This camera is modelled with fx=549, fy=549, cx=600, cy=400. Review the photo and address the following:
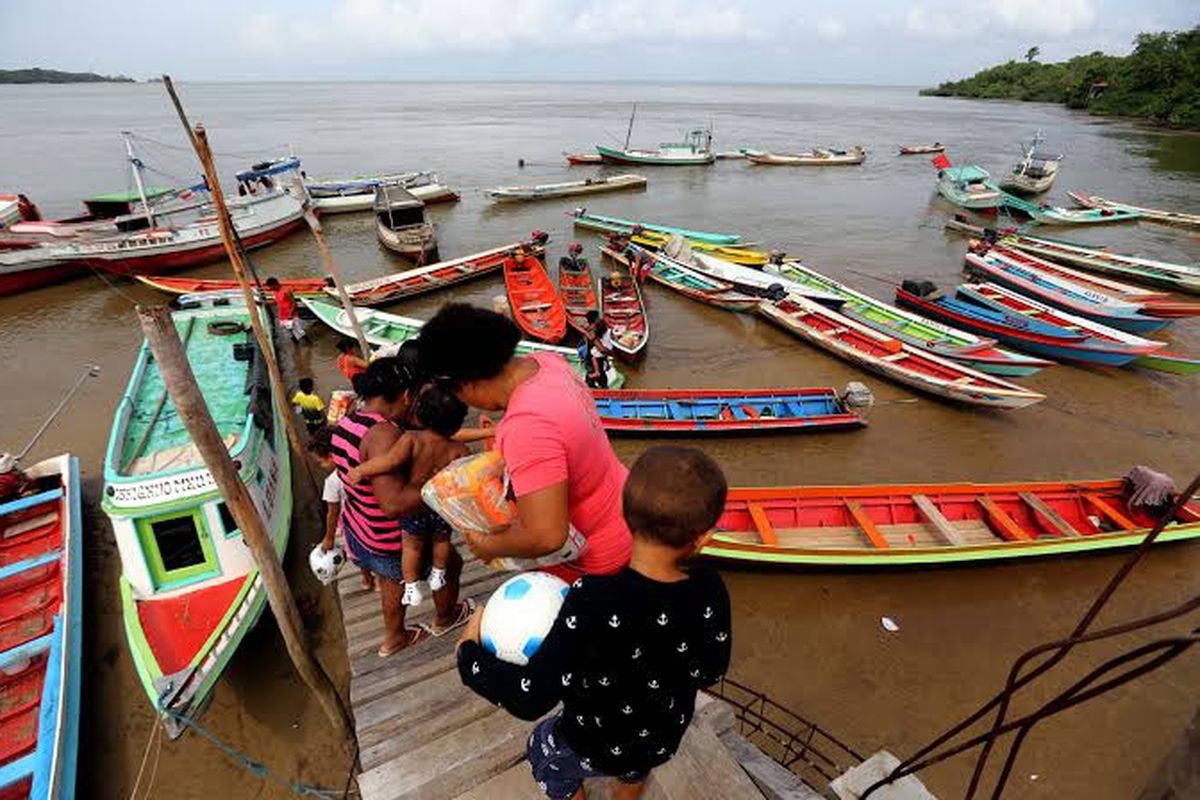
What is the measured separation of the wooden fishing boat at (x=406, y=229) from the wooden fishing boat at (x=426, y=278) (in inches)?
91.6

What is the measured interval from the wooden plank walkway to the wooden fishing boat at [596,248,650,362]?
8252mm

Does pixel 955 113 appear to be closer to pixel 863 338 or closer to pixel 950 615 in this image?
pixel 863 338

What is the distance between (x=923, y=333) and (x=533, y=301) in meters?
10.4

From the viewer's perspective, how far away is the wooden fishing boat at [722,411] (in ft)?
34.4

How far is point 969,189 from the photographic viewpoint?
3006 cm

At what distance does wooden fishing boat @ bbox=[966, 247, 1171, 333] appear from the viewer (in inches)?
600

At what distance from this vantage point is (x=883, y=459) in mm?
10742

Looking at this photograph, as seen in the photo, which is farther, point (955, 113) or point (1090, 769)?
point (955, 113)

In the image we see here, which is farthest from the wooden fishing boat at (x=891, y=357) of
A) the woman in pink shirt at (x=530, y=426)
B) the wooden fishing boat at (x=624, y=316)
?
the woman in pink shirt at (x=530, y=426)

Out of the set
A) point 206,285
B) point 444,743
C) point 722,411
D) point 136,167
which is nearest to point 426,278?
point 206,285

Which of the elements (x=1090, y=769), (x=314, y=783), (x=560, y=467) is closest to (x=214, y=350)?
(x=314, y=783)

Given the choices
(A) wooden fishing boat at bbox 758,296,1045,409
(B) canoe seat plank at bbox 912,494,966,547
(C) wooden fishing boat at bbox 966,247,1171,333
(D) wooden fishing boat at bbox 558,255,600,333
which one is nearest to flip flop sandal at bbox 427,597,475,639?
(B) canoe seat plank at bbox 912,494,966,547

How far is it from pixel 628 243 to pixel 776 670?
16836mm

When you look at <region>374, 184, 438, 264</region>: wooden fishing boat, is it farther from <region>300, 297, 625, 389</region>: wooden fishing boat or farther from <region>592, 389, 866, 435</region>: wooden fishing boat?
<region>592, 389, 866, 435</region>: wooden fishing boat
